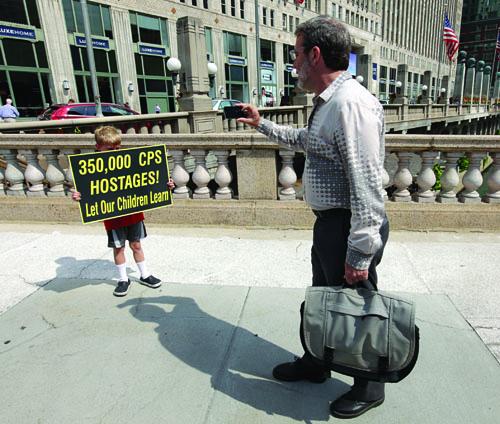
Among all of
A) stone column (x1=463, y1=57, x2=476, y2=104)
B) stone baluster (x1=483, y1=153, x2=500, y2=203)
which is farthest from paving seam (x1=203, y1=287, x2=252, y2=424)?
stone column (x1=463, y1=57, x2=476, y2=104)

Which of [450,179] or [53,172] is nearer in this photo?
[450,179]

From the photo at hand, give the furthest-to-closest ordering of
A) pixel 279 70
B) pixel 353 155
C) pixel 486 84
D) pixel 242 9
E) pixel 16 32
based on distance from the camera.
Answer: pixel 486 84 < pixel 279 70 < pixel 242 9 < pixel 16 32 < pixel 353 155

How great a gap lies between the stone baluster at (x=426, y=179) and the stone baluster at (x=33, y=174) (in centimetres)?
538

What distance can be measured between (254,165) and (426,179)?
2.24 m

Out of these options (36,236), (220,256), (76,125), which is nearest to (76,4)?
(76,125)

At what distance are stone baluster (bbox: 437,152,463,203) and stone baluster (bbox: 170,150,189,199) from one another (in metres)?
3.49

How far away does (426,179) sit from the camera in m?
4.74

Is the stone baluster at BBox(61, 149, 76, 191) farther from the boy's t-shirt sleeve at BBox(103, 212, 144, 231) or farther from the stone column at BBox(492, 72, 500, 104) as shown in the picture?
the stone column at BBox(492, 72, 500, 104)

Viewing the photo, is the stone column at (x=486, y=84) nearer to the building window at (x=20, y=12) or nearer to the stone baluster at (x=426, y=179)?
the building window at (x=20, y=12)

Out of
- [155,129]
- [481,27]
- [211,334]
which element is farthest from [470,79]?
[481,27]

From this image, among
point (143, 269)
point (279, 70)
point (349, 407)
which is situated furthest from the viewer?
point (279, 70)

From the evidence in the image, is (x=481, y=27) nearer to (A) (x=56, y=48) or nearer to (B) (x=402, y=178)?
(A) (x=56, y=48)

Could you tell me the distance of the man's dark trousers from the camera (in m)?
1.93

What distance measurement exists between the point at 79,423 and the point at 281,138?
208 cm
